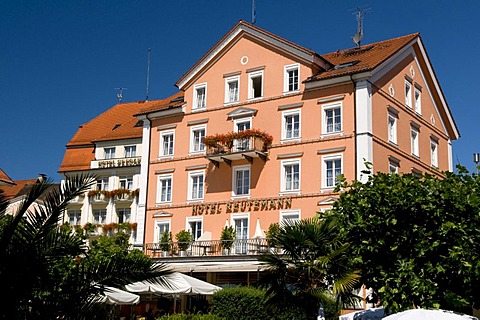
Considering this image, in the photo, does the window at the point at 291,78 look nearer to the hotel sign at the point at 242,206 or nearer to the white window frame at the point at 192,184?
the hotel sign at the point at 242,206

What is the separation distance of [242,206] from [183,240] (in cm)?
393

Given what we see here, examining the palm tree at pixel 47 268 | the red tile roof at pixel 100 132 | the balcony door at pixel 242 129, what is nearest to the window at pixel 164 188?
the balcony door at pixel 242 129

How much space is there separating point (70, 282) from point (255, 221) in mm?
27620

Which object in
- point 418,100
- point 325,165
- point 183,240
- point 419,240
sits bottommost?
point 419,240

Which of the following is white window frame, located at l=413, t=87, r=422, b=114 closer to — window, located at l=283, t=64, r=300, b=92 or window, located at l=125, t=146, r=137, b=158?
window, located at l=283, t=64, r=300, b=92

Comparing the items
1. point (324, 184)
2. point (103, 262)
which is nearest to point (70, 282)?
point (103, 262)

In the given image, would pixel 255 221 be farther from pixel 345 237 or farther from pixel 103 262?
pixel 103 262

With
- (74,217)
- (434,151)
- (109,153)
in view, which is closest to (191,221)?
(434,151)

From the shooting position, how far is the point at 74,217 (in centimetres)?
5497

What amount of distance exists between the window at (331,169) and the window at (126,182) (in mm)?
20570

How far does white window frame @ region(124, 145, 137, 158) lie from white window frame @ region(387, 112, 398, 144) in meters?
21.5

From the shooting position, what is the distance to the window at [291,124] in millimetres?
38062

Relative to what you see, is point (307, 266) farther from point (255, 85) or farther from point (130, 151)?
point (130, 151)

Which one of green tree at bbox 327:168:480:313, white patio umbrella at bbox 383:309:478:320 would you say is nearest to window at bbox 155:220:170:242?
green tree at bbox 327:168:480:313
